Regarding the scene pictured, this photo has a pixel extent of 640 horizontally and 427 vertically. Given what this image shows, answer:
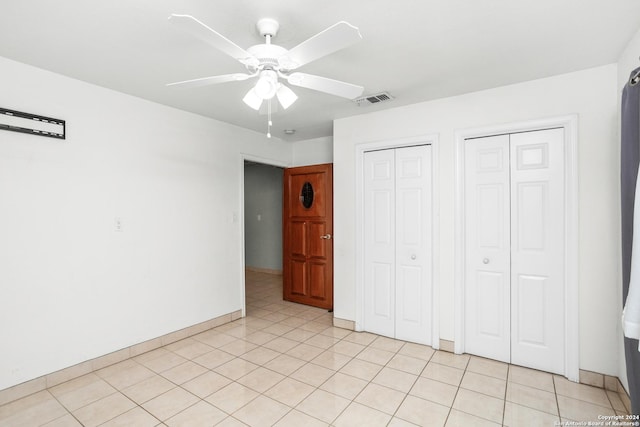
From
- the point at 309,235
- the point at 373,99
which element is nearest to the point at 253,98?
the point at 373,99

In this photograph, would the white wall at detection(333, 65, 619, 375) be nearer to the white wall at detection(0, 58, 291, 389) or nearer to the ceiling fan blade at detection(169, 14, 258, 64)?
the ceiling fan blade at detection(169, 14, 258, 64)

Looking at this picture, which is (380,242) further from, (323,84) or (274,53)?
(274,53)

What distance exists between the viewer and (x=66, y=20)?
182 cm

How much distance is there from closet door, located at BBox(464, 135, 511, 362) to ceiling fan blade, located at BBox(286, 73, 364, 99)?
5.48ft

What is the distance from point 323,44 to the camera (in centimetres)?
146

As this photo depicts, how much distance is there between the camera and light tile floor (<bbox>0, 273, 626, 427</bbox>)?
6.88 ft

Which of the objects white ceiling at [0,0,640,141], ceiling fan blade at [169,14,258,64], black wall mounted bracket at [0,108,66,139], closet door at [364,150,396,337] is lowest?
closet door at [364,150,396,337]

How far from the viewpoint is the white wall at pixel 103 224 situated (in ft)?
7.64

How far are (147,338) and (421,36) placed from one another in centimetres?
357

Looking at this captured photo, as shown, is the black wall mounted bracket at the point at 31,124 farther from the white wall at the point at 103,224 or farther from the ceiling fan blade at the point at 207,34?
the ceiling fan blade at the point at 207,34

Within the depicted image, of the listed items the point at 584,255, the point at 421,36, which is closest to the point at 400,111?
the point at 421,36

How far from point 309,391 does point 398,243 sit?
5.67 ft

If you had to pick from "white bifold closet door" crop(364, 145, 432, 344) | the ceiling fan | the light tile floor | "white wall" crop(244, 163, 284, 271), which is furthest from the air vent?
"white wall" crop(244, 163, 284, 271)

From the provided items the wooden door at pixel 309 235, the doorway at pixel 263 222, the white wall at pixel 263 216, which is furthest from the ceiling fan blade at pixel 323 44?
the white wall at pixel 263 216
